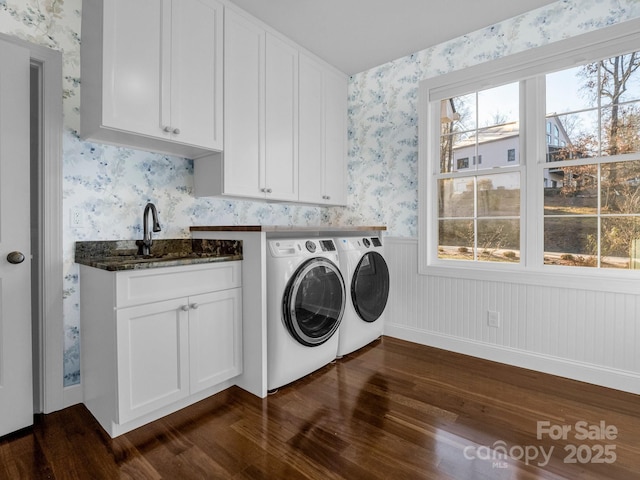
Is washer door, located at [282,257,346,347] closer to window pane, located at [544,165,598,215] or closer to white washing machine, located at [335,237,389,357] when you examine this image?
white washing machine, located at [335,237,389,357]

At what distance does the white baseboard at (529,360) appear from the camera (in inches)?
84.3

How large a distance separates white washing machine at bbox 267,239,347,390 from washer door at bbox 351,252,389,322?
0.24 metres

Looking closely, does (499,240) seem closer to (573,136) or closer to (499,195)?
(499,195)

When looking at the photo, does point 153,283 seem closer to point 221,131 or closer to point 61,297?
point 61,297

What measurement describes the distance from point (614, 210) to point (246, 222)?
269 centimetres

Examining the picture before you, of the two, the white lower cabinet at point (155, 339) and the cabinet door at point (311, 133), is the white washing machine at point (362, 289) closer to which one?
the cabinet door at point (311, 133)

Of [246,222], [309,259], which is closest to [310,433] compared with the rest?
[309,259]

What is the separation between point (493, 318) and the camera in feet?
8.55

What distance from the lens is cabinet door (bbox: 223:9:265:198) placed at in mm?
2303

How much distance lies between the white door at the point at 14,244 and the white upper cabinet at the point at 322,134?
5.94ft

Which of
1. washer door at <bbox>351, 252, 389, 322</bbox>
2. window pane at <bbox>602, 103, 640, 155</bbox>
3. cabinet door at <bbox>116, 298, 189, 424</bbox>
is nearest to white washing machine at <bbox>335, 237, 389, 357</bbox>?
washer door at <bbox>351, 252, 389, 322</bbox>

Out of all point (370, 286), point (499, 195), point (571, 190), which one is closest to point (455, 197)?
point (499, 195)

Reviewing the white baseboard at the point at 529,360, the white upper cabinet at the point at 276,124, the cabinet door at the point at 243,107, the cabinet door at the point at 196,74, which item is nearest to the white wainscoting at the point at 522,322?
the white baseboard at the point at 529,360

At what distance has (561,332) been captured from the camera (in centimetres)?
234
